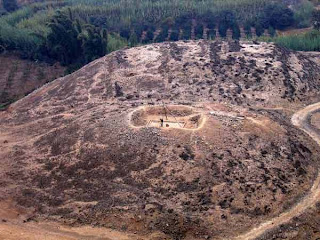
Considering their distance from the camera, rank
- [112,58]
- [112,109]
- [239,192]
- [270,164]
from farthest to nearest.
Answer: [112,58] < [112,109] < [270,164] < [239,192]

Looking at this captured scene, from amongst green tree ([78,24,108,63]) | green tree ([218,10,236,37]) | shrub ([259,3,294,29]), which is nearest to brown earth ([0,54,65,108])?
green tree ([78,24,108,63])

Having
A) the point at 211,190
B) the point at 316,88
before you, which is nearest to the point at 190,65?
the point at 316,88

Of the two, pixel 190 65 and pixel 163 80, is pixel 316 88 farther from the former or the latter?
pixel 163 80

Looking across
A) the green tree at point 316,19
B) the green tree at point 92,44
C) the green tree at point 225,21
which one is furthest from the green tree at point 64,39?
the green tree at point 316,19

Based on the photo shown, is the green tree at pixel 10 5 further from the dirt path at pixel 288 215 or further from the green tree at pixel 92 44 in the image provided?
the dirt path at pixel 288 215

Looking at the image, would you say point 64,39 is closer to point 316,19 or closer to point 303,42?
point 303,42

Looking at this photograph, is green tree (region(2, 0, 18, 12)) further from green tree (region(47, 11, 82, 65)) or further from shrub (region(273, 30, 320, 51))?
shrub (region(273, 30, 320, 51))
